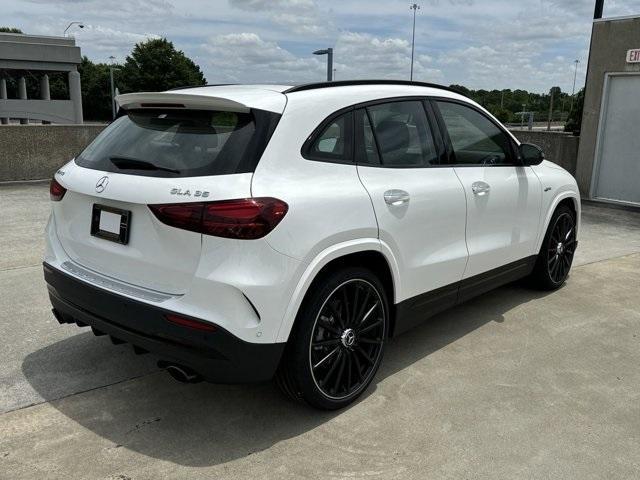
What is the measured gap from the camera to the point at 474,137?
14.1 ft

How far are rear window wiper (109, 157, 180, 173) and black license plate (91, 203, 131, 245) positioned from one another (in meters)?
0.22

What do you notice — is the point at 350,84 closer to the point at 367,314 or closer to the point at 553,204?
the point at 367,314

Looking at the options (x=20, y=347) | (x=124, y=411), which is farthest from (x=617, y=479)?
(x=20, y=347)

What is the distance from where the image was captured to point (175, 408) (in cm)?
328

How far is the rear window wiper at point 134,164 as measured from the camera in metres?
2.86

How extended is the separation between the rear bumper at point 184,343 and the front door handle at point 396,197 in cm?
104

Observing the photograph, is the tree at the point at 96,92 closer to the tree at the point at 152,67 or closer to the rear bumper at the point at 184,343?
the tree at the point at 152,67

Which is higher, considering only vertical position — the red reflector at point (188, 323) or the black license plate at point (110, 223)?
the black license plate at point (110, 223)

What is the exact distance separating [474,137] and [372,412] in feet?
7.01

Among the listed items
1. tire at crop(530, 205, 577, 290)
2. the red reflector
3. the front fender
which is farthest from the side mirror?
the red reflector

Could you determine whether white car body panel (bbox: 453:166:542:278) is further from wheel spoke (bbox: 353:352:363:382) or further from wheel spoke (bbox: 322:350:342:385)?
wheel spoke (bbox: 322:350:342:385)

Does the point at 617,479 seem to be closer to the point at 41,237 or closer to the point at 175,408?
the point at 175,408

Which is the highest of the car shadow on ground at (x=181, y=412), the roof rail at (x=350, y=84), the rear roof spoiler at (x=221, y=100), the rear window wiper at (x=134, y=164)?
the roof rail at (x=350, y=84)

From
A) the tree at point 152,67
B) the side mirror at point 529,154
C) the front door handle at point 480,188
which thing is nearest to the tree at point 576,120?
the side mirror at point 529,154
